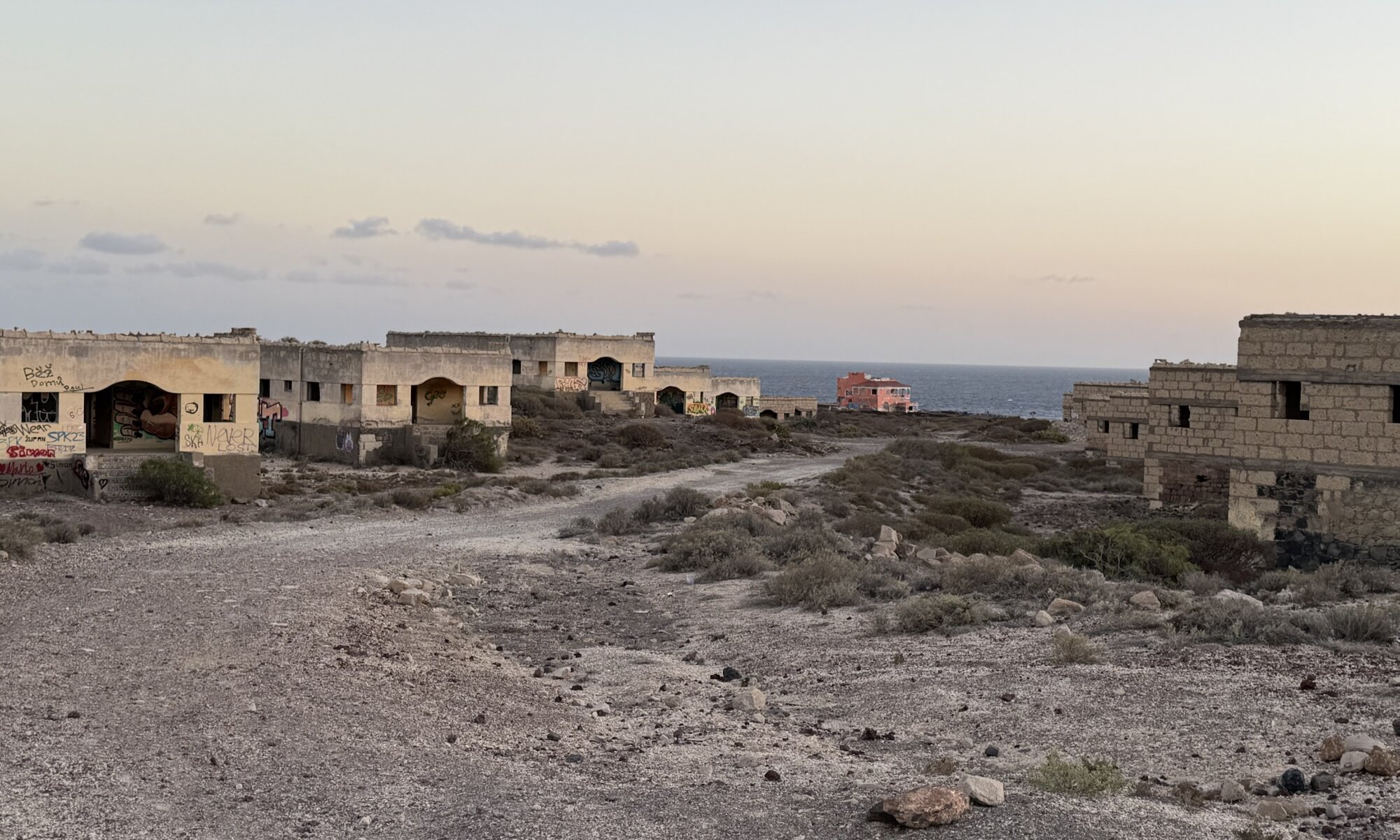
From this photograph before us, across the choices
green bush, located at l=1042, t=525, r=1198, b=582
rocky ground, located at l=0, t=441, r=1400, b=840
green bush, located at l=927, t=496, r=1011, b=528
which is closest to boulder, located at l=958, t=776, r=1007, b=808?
rocky ground, located at l=0, t=441, r=1400, b=840

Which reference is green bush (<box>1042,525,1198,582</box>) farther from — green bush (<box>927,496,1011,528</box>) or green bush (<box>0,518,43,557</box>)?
green bush (<box>0,518,43,557</box>)

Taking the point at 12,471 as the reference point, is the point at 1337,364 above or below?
above

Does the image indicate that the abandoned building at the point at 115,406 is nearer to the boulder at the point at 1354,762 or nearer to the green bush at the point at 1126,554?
the green bush at the point at 1126,554

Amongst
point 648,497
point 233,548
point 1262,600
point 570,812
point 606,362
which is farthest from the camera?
point 606,362

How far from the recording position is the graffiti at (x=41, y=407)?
2589 centimetres

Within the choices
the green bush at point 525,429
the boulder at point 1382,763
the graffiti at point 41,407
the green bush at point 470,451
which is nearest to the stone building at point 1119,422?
the green bush at point 470,451

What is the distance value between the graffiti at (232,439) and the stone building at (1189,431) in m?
22.9

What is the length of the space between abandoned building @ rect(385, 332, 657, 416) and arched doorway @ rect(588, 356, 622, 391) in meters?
0.04

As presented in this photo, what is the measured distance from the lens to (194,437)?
2780 cm

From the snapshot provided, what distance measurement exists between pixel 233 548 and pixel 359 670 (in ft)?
32.3

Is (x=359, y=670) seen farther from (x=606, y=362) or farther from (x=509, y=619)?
(x=606, y=362)

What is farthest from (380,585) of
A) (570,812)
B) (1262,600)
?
(1262,600)

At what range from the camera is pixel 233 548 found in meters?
20.5

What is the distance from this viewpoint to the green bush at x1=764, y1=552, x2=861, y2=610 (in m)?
15.2
